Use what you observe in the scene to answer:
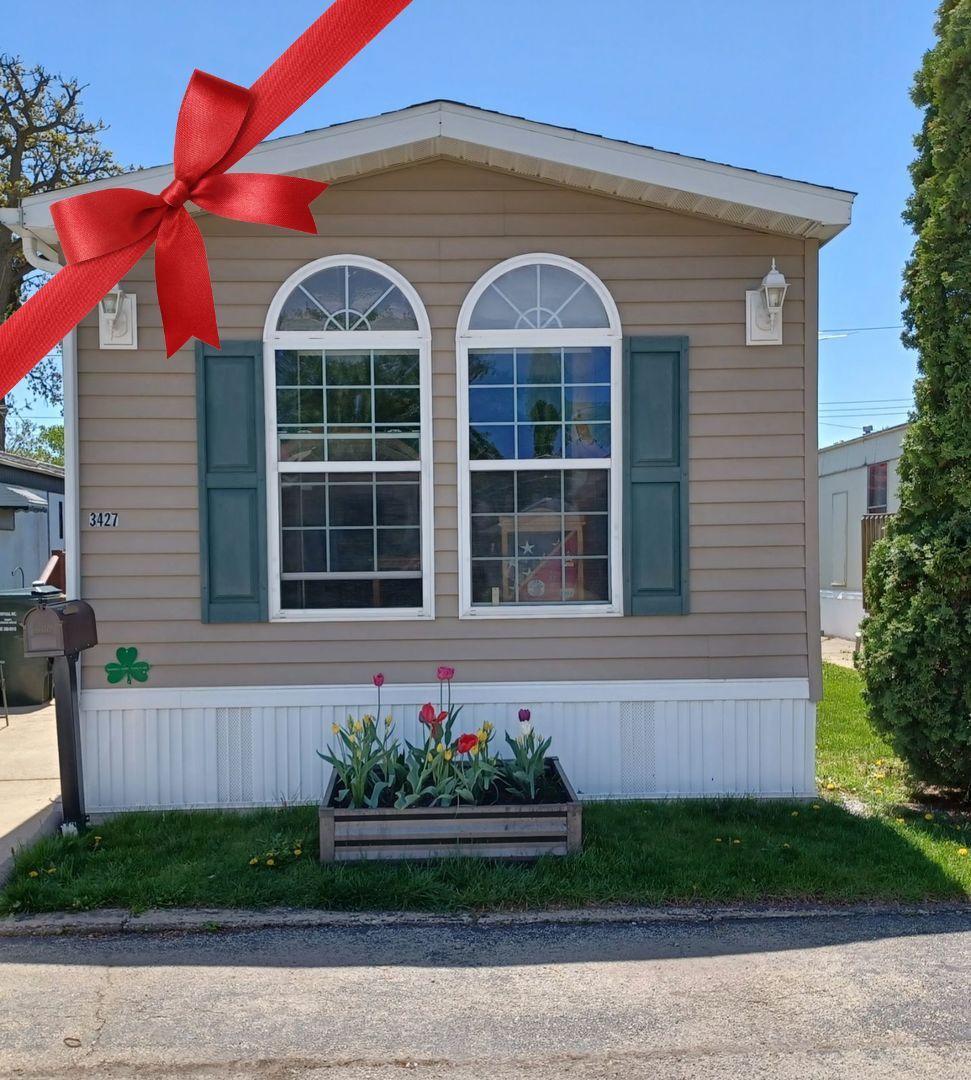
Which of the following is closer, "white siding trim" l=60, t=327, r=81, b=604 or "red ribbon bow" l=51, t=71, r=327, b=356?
"red ribbon bow" l=51, t=71, r=327, b=356

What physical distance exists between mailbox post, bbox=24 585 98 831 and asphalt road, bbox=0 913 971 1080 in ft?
3.42

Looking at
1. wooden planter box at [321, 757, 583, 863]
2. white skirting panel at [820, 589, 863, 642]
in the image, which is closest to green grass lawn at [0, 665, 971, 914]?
wooden planter box at [321, 757, 583, 863]

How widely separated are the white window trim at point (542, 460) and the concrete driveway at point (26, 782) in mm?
2369

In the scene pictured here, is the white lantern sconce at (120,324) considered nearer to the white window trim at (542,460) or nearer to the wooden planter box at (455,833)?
the white window trim at (542,460)

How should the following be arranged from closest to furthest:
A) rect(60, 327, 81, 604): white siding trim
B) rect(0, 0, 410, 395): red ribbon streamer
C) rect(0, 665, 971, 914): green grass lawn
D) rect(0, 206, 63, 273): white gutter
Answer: rect(0, 0, 410, 395): red ribbon streamer < rect(0, 665, 971, 914): green grass lawn < rect(0, 206, 63, 273): white gutter < rect(60, 327, 81, 604): white siding trim

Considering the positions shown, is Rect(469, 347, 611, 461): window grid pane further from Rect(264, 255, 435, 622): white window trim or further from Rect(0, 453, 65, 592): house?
Rect(0, 453, 65, 592): house

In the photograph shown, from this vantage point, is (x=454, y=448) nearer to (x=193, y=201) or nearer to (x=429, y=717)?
(x=429, y=717)

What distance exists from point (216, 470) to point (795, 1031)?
3503 millimetres

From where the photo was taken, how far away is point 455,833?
3.97 meters

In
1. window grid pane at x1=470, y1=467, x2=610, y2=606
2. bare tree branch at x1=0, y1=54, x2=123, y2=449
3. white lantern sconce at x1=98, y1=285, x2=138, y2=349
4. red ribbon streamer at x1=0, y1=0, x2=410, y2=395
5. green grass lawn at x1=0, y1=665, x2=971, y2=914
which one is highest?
bare tree branch at x1=0, y1=54, x2=123, y2=449

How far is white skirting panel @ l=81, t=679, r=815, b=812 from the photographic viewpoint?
15.5ft

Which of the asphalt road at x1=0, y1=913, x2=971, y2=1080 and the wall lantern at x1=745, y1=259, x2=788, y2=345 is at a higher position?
the wall lantern at x1=745, y1=259, x2=788, y2=345

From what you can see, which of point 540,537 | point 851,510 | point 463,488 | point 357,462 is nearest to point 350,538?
point 357,462

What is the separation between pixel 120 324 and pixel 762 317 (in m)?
3.25
